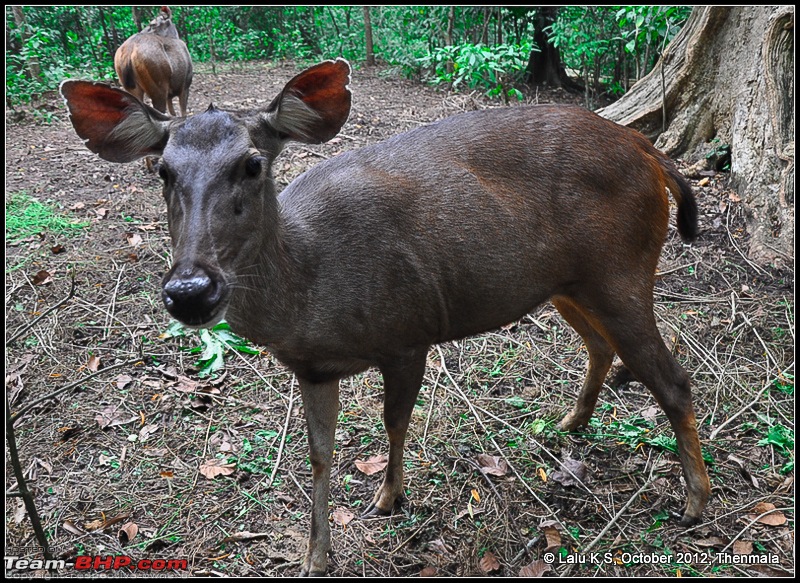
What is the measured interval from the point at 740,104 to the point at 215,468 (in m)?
5.84

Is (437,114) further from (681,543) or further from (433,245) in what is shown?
(681,543)

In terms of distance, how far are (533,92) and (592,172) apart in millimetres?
8922

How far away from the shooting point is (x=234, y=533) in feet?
11.7

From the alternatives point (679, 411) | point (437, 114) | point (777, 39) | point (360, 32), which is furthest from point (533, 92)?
point (679, 411)

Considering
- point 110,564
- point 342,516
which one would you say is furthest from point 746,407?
point 110,564

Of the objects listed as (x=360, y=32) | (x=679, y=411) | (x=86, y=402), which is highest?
(x=679, y=411)

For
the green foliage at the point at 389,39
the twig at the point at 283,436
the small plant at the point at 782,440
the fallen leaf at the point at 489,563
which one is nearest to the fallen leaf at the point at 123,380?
the twig at the point at 283,436

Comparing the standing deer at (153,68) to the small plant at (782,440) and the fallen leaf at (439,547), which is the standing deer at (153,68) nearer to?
the fallen leaf at (439,547)

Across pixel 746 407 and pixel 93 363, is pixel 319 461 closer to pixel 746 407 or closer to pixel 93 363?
pixel 93 363

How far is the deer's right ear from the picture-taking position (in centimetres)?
295

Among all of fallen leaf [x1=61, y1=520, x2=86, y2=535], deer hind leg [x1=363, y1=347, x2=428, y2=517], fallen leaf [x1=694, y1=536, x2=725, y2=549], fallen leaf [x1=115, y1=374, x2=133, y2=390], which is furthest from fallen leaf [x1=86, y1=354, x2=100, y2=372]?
fallen leaf [x1=694, y1=536, x2=725, y2=549]

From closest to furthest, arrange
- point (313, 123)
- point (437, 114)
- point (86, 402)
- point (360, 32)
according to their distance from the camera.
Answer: point (313, 123), point (86, 402), point (437, 114), point (360, 32)

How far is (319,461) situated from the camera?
3.45m

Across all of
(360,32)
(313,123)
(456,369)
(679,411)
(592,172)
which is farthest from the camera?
(360,32)
